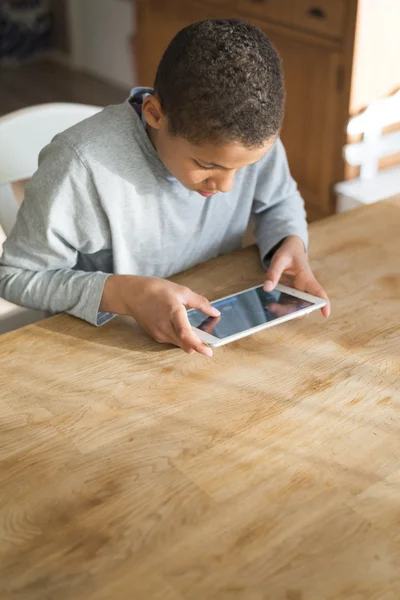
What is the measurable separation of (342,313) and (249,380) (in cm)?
22

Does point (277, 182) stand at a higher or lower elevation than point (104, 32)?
higher

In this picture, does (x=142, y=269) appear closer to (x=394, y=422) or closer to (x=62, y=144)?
(x=62, y=144)

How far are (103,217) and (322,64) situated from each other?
153 centimetres

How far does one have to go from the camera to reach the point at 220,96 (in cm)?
94

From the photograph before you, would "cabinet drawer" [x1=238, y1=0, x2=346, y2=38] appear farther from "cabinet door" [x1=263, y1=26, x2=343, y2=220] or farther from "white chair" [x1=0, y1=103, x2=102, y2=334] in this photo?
"white chair" [x1=0, y1=103, x2=102, y2=334]

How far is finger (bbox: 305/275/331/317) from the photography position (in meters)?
1.08

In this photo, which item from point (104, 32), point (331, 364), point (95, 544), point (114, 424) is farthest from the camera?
point (104, 32)

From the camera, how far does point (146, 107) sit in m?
1.06

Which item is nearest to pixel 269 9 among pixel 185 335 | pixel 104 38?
pixel 185 335

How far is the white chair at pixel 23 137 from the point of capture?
1.41 m

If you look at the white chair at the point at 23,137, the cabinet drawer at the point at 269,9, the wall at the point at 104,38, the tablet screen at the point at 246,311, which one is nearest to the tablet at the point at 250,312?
the tablet screen at the point at 246,311

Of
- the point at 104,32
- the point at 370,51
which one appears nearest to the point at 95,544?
the point at 370,51

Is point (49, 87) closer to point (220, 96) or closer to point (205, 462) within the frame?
point (220, 96)

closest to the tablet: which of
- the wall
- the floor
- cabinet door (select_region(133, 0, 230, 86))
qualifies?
cabinet door (select_region(133, 0, 230, 86))
